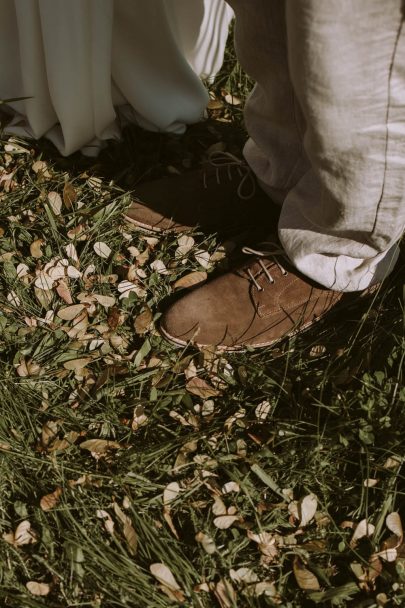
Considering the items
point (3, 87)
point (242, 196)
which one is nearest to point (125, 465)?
point (242, 196)

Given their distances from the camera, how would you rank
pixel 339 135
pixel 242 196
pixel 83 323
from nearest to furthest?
pixel 339 135 → pixel 83 323 → pixel 242 196

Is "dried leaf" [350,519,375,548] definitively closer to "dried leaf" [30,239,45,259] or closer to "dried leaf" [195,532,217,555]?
"dried leaf" [195,532,217,555]

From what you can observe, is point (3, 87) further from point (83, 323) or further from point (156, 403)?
point (156, 403)

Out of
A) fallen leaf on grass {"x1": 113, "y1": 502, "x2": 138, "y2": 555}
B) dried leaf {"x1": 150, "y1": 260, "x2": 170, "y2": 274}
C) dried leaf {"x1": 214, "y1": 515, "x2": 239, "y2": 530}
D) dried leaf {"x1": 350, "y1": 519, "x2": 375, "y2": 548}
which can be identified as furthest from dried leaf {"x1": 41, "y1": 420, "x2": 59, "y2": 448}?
dried leaf {"x1": 350, "y1": 519, "x2": 375, "y2": 548}

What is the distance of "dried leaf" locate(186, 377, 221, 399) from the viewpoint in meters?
1.83

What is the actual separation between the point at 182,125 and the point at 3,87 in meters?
0.60

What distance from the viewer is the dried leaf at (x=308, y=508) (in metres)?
1.64

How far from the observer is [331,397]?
179 cm

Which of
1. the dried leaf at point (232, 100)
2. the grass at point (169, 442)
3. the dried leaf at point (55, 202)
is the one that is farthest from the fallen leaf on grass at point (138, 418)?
the dried leaf at point (232, 100)

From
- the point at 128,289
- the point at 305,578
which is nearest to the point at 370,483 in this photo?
the point at 305,578

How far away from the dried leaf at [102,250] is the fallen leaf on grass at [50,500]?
2.42ft

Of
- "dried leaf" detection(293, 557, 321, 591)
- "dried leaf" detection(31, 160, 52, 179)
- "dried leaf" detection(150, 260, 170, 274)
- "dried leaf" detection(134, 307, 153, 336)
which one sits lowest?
"dried leaf" detection(293, 557, 321, 591)

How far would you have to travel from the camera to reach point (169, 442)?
170 centimetres

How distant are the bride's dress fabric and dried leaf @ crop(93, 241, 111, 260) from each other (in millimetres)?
362
